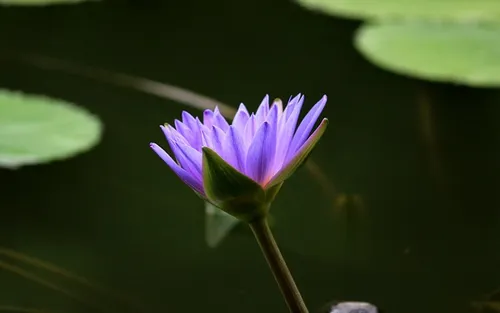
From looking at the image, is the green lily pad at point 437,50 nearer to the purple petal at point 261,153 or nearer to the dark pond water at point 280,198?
the dark pond water at point 280,198

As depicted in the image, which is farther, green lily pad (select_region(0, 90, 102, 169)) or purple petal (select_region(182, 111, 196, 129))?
green lily pad (select_region(0, 90, 102, 169))

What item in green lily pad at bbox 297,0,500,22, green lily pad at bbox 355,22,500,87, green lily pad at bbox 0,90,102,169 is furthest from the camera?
green lily pad at bbox 297,0,500,22

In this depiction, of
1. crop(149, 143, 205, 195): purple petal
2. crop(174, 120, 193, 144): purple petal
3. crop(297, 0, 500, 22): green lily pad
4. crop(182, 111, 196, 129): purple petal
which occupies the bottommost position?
crop(149, 143, 205, 195): purple petal

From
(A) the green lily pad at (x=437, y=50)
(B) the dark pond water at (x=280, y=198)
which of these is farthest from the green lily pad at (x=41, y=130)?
(A) the green lily pad at (x=437, y=50)

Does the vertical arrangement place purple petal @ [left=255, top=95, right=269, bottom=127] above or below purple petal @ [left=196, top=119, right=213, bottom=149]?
above

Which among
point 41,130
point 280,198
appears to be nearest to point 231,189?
point 280,198

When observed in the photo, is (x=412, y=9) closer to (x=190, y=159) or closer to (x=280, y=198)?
(x=280, y=198)

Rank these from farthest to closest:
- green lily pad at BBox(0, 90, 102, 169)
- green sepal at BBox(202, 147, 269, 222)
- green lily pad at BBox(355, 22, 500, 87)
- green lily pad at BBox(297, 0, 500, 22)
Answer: green lily pad at BBox(297, 0, 500, 22) < green lily pad at BBox(355, 22, 500, 87) < green lily pad at BBox(0, 90, 102, 169) < green sepal at BBox(202, 147, 269, 222)

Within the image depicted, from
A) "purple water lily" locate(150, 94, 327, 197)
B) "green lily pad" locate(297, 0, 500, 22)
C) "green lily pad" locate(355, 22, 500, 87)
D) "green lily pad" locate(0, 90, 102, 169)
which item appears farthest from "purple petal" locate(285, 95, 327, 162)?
"green lily pad" locate(297, 0, 500, 22)

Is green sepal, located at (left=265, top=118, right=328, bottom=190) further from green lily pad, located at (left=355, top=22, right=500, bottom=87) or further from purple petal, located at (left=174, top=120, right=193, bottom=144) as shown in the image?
green lily pad, located at (left=355, top=22, right=500, bottom=87)
